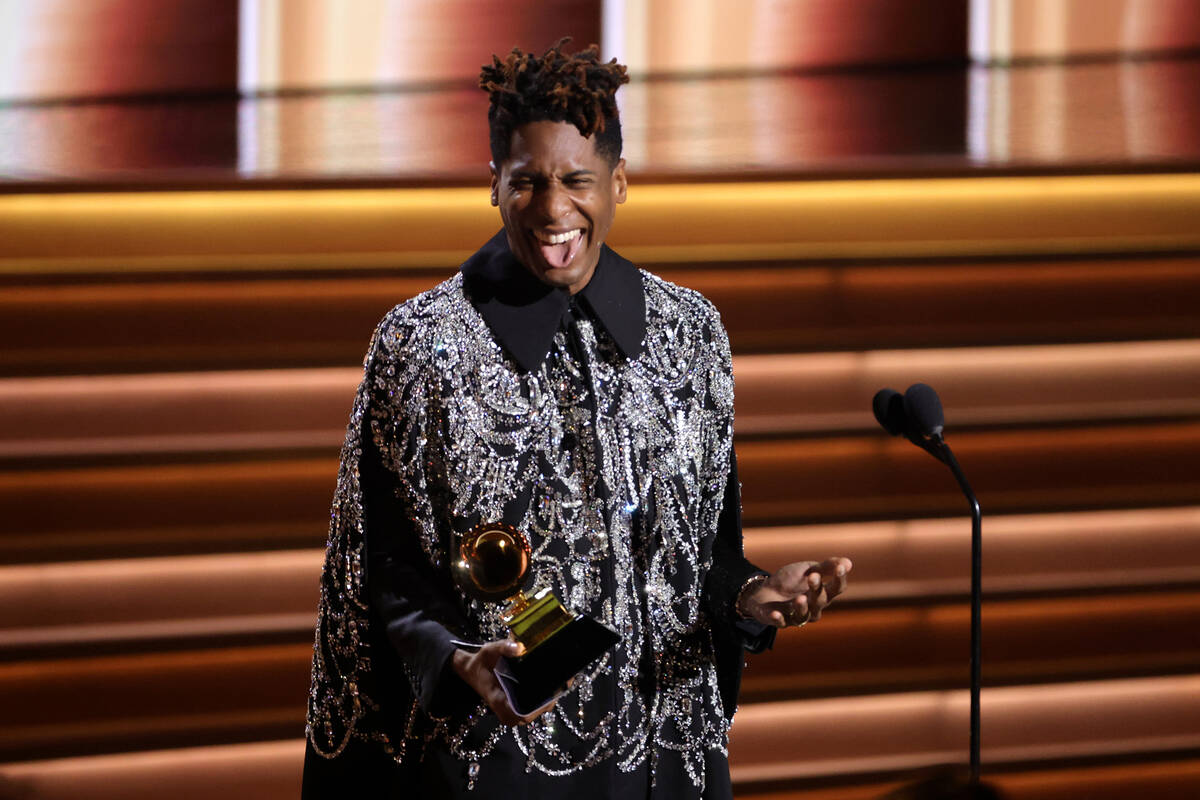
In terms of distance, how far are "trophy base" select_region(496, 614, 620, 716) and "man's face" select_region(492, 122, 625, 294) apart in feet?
1.38

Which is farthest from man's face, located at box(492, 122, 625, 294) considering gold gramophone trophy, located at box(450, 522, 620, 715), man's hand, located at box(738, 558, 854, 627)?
man's hand, located at box(738, 558, 854, 627)

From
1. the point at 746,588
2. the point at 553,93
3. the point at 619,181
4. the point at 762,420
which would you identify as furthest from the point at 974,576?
the point at 762,420

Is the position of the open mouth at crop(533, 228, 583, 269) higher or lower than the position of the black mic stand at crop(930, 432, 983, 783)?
higher

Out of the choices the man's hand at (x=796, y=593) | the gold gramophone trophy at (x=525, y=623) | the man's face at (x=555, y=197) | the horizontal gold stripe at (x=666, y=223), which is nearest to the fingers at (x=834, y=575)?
the man's hand at (x=796, y=593)

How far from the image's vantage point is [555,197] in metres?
1.40

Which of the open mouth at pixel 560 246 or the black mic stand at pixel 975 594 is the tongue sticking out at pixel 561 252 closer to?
the open mouth at pixel 560 246

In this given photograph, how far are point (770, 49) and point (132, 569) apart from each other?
10.0ft

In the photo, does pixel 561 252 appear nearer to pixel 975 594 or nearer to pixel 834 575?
pixel 834 575

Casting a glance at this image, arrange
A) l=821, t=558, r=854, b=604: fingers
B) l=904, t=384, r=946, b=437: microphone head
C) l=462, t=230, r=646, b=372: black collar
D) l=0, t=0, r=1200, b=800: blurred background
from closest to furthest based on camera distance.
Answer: l=821, t=558, r=854, b=604: fingers
l=462, t=230, r=646, b=372: black collar
l=904, t=384, r=946, b=437: microphone head
l=0, t=0, r=1200, b=800: blurred background

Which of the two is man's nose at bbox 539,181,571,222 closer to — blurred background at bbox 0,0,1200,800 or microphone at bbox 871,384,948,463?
microphone at bbox 871,384,948,463

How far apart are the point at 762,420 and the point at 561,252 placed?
1.49m

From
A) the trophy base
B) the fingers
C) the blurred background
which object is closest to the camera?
the trophy base

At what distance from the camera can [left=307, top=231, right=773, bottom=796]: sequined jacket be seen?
4.82ft

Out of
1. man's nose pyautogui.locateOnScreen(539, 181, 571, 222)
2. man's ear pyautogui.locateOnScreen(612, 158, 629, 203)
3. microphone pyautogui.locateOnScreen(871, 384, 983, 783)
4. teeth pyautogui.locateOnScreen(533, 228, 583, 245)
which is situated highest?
man's ear pyautogui.locateOnScreen(612, 158, 629, 203)
